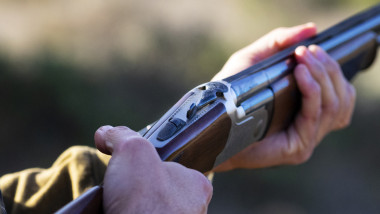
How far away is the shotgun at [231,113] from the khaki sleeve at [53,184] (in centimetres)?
54

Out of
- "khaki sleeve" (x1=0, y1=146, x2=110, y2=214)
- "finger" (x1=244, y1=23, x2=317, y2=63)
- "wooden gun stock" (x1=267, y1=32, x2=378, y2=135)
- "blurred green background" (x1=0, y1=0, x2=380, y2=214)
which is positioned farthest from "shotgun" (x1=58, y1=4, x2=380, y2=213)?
"blurred green background" (x1=0, y1=0, x2=380, y2=214)

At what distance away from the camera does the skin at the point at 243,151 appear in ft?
4.25

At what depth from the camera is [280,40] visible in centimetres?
278

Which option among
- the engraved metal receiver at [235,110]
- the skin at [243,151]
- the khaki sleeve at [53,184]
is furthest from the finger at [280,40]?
the khaki sleeve at [53,184]

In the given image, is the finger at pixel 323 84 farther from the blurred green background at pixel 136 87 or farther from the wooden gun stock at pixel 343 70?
the blurred green background at pixel 136 87

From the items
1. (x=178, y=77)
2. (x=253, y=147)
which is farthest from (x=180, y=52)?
(x=253, y=147)

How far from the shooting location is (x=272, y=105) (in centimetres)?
221

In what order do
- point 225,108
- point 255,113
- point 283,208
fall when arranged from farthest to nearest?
point 283,208, point 255,113, point 225,108

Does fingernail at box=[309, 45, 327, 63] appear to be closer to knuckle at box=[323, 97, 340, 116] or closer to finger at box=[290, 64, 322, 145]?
finger at box=[290, 64, 322, 145]

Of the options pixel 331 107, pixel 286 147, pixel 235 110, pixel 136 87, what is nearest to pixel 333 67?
pixel 331 107

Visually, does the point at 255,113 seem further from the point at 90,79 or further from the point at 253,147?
the point at 90,79

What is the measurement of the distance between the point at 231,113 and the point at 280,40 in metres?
1.02

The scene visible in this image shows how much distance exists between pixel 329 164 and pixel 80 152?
11.6 ft

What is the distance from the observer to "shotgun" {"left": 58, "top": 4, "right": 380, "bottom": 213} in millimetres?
1646
